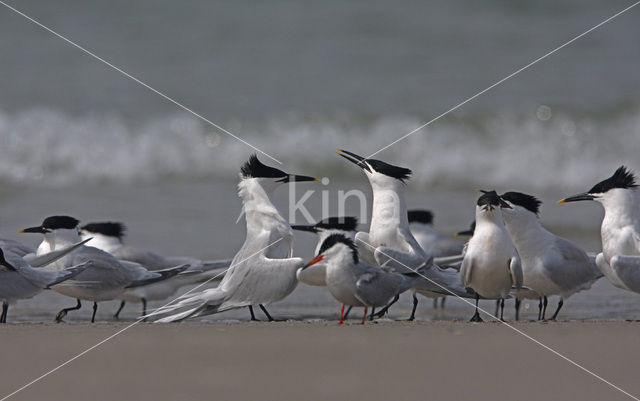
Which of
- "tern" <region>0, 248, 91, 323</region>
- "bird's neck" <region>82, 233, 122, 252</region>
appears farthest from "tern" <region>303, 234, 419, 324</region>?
"bird's neck" <region>82, 233, 122, 252</region>

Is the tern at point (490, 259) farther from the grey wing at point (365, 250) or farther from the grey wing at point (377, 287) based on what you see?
the grey wing at point (365, 250)

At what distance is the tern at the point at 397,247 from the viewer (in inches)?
183

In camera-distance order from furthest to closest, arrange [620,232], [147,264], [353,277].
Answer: [147,264]
[620,232]
[353,277]

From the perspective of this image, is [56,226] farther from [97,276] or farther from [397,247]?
[397,247]

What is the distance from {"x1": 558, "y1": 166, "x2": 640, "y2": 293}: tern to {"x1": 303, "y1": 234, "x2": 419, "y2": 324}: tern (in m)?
1.08

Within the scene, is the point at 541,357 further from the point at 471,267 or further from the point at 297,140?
the point at 297,140

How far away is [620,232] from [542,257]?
1.38ft

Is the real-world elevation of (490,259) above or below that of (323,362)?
above

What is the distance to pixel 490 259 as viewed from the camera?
4516 mm

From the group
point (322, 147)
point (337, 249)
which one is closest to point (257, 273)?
point (337, 249)

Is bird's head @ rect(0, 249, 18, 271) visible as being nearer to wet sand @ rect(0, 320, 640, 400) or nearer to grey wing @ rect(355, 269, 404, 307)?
wet sand @ rect(0, 320, 640, 400)

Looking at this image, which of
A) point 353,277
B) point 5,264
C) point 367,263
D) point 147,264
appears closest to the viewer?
point 353,277

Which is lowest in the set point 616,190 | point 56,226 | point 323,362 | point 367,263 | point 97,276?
point 323,362

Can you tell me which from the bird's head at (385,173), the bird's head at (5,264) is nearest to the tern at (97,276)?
the bird's head at (5,264)
